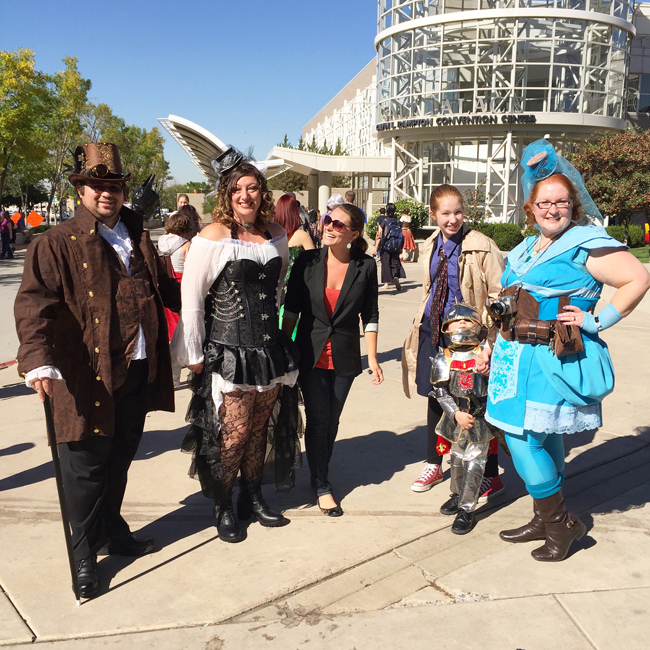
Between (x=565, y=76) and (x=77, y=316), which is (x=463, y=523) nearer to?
(x=77, y=316)

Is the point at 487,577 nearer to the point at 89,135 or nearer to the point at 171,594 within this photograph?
the point at 171,594

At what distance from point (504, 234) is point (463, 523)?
2203cm

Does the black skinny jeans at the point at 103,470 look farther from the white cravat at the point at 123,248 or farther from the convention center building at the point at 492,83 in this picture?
the convention center building at the point at 492,83

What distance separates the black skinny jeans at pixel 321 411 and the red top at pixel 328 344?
0.14 feet

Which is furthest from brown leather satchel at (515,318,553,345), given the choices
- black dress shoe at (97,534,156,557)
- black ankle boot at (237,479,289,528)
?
black dress shoe at (97,534,156,557)

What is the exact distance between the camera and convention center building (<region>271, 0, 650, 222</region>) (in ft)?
92.8

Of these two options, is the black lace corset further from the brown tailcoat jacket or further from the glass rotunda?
the glass rotunda

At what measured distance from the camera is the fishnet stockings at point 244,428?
3428 mm

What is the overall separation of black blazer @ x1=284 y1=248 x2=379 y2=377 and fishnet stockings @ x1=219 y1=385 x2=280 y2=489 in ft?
1.39

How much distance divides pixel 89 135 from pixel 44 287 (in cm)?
4876

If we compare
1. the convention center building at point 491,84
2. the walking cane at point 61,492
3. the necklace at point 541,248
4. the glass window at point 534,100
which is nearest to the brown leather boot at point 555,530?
the necklace at point 541,248

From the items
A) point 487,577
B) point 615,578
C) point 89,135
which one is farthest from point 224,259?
point 89,135

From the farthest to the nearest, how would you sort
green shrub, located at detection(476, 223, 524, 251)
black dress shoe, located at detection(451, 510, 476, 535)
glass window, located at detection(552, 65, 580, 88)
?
glass window, located at detection(552, 65, 580, 88) → green shrub, located at detection(476, 223, 524, 251) → black dress shoe, located at detection(451, 510, 476, 535)

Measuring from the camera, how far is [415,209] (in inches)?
957
